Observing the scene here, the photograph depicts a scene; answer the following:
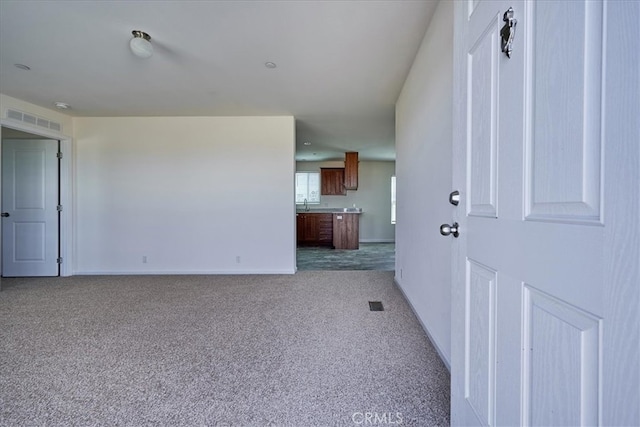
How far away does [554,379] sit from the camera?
64cm

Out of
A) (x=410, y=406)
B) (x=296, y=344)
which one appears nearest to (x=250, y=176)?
(x=296, y=344)

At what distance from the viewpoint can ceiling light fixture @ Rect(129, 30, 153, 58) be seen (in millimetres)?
2154

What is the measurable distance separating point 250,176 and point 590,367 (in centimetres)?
418

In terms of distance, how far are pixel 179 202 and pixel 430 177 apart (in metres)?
3.70

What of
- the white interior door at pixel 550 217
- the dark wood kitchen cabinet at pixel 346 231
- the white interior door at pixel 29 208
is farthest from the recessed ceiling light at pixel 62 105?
the dark wood kitchen cabinet at pixel 346 231

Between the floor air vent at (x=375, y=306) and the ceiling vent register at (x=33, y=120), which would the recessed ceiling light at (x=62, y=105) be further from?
the floor air vent at (x=375, y=306)

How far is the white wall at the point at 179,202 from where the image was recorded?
4312 mm

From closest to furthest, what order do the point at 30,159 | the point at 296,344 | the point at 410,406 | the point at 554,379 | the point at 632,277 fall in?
the point at 632,277 < the point at 554,379 < the point at 410,406 < the point at 296,344 < the point at 30,159

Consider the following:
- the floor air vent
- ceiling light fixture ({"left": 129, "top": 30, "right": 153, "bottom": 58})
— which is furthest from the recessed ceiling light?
the floor air vent

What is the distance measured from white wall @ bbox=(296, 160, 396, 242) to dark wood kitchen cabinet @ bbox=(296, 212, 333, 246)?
0.90 m

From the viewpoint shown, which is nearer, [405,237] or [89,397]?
[89,397]

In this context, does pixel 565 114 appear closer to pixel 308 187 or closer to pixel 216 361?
pixel 216 361

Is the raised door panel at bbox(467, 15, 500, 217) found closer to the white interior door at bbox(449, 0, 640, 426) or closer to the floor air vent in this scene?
the white interior door at bbox(449, 0, 640, 426)

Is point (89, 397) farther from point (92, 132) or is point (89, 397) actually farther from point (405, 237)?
point (92, 132)
